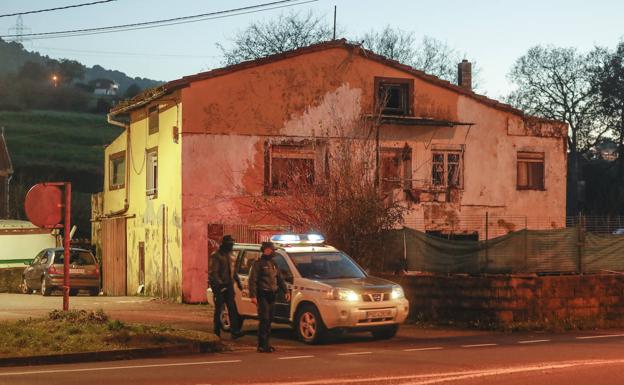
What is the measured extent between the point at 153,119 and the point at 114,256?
232 inches

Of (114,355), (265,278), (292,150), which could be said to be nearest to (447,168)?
(292,150)

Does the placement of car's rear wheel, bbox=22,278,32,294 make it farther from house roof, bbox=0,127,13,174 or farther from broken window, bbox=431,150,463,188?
house roof, bbox=0,127,13,174

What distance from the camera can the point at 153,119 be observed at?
105 ft

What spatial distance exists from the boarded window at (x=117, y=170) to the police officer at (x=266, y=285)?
19.2m

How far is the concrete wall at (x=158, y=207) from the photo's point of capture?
29.6 m

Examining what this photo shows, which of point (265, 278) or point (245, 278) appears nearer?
point (265, 278)

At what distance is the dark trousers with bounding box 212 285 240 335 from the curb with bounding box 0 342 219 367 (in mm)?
1526

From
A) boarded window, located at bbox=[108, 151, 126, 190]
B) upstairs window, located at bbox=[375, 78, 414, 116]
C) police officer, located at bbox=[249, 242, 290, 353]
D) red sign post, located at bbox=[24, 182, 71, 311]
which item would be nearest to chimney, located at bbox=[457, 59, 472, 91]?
upstairs window, located at bbox=[375, 78, 414, 116]

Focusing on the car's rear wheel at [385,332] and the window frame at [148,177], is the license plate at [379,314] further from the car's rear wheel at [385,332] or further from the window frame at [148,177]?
the window frame at [148,177]

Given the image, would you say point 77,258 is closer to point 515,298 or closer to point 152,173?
point 152,173

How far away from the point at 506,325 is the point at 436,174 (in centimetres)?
1279

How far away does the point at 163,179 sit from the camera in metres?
30.9

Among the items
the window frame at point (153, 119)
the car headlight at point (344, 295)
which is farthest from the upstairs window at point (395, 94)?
the car headlight at point (344, 295)

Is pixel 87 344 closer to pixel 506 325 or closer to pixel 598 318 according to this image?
pixel 506 325
